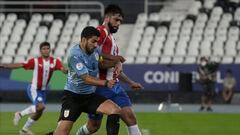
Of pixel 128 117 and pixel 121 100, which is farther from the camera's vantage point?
pixel 121 100

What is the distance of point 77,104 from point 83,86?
A: 11.7 inches

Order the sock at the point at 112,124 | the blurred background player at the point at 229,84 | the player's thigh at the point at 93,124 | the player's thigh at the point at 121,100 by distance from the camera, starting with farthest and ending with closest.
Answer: the blurred background player at the point at 229,84, the player's thigh at the point at 93,124, the player's thigh at the point at 121,100, the sock at the point at 112,124

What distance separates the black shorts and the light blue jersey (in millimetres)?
81

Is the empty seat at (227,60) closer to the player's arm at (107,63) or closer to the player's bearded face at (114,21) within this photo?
the player's bearded face at (114,21)

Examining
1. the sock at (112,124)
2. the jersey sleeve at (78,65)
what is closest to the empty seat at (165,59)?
the sock at (112,124)

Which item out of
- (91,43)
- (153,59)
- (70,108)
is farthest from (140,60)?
(91,43)

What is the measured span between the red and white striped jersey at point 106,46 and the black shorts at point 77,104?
0.80 meters

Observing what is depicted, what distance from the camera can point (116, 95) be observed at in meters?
13.8

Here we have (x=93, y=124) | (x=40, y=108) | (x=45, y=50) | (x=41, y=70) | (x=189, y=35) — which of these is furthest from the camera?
(x=189, y=35)

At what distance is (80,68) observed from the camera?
12461 mm

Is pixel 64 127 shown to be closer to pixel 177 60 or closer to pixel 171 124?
pixel 171 124

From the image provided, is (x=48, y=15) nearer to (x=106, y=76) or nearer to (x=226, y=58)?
(x=226, y=58)

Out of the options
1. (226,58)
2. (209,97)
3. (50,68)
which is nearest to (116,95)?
(50,68)

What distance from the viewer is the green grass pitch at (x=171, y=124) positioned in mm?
19328
